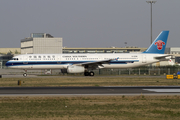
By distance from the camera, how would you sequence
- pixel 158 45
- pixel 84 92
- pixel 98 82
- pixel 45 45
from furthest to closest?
pixel 45 45 → pixel 158 45 → pixel 98 82 → pixel 84 92

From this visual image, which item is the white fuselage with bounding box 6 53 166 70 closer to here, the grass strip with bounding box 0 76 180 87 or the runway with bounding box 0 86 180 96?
the grass strip with bounding box 0 76 180 87

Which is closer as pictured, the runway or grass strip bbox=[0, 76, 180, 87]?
the runway

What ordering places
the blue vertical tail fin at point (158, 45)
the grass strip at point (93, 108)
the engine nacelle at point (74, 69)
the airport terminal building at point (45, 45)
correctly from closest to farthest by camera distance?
the grass strip at point (93, 108) < the engine nacelle at point (74, 69) < the blue vertical tail fin at point (158, 45) < the airport terminal building at point (45, 45)

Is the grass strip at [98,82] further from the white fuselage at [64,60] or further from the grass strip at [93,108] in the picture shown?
the grass strip at [93,108]

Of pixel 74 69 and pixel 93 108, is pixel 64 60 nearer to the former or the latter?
pixel 74 69

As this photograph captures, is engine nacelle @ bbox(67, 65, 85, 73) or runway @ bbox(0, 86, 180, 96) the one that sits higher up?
engine nacelle @ bbox(67, 65, 85, 73)

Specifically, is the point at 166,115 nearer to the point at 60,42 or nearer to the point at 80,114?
the point at 80,114

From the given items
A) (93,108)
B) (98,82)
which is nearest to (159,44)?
(98,82)

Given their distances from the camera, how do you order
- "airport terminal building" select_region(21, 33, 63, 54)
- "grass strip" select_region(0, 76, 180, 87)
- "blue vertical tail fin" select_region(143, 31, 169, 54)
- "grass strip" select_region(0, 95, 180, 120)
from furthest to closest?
"airport terminal building" select_region(21, 33, 63, 54) → "blue vertical tail fin" select_region(143, 31, 169, 54) → "grass strip" select_region(0, 76, 180, 87) → "grass strip" select_region(0, 95, 180, 120)

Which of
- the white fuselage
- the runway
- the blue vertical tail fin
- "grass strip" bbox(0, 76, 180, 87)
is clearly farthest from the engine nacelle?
the runway

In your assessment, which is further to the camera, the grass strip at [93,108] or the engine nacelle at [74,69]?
the engine nacelle at [74,69]

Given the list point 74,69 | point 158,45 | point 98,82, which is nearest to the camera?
point 98,82

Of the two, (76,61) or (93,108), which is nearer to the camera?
(93,108)

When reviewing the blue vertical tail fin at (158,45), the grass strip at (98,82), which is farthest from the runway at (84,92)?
the blue vertical tail fin at (158,45)
